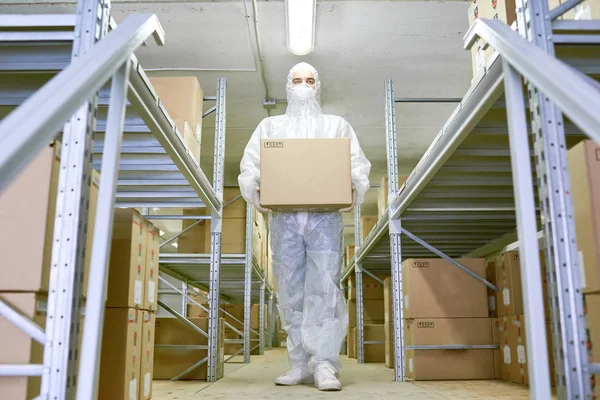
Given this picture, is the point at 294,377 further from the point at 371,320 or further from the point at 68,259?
the point at 371,320

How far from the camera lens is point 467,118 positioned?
74.7 inches

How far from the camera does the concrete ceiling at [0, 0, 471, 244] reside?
162 inches

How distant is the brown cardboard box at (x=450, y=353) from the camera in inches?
128

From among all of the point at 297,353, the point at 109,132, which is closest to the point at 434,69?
the point at 297,353

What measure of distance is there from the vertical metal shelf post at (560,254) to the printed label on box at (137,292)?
Answer: 1.40 m

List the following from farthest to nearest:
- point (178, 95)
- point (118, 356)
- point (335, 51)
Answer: point (335, 51) → point (178, 95) → point (118, 356)

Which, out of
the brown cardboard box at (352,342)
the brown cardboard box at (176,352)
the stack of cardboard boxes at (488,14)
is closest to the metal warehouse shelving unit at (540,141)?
the stack of cardboard boxes at (488,14)

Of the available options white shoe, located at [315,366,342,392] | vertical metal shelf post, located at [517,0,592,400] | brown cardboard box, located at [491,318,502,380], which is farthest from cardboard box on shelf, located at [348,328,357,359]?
vertical metal shelf post, located at [517,0,592,400]

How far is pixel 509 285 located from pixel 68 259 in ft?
8.32

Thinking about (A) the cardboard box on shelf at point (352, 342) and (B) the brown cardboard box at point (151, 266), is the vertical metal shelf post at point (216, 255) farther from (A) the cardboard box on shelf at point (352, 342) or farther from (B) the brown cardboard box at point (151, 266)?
(A) the cardboard box on shelf at point (352, 342)

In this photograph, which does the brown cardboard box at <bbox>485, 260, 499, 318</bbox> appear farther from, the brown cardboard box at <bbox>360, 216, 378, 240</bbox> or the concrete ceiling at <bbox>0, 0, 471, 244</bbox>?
the brown cardboard box at <bbox>360, 216, 378, 240</bbox>

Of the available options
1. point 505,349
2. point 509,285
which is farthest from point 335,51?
point 505,349

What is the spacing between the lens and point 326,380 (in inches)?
101

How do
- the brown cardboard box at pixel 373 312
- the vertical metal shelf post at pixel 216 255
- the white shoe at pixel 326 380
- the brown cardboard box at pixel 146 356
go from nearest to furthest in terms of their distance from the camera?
the brown cardboard box at pixel 146 356, the white shoe at pixel 326 380, the vertical metal shelf post at pixel 216 255, the brown cardboard box at pixel 373 312
